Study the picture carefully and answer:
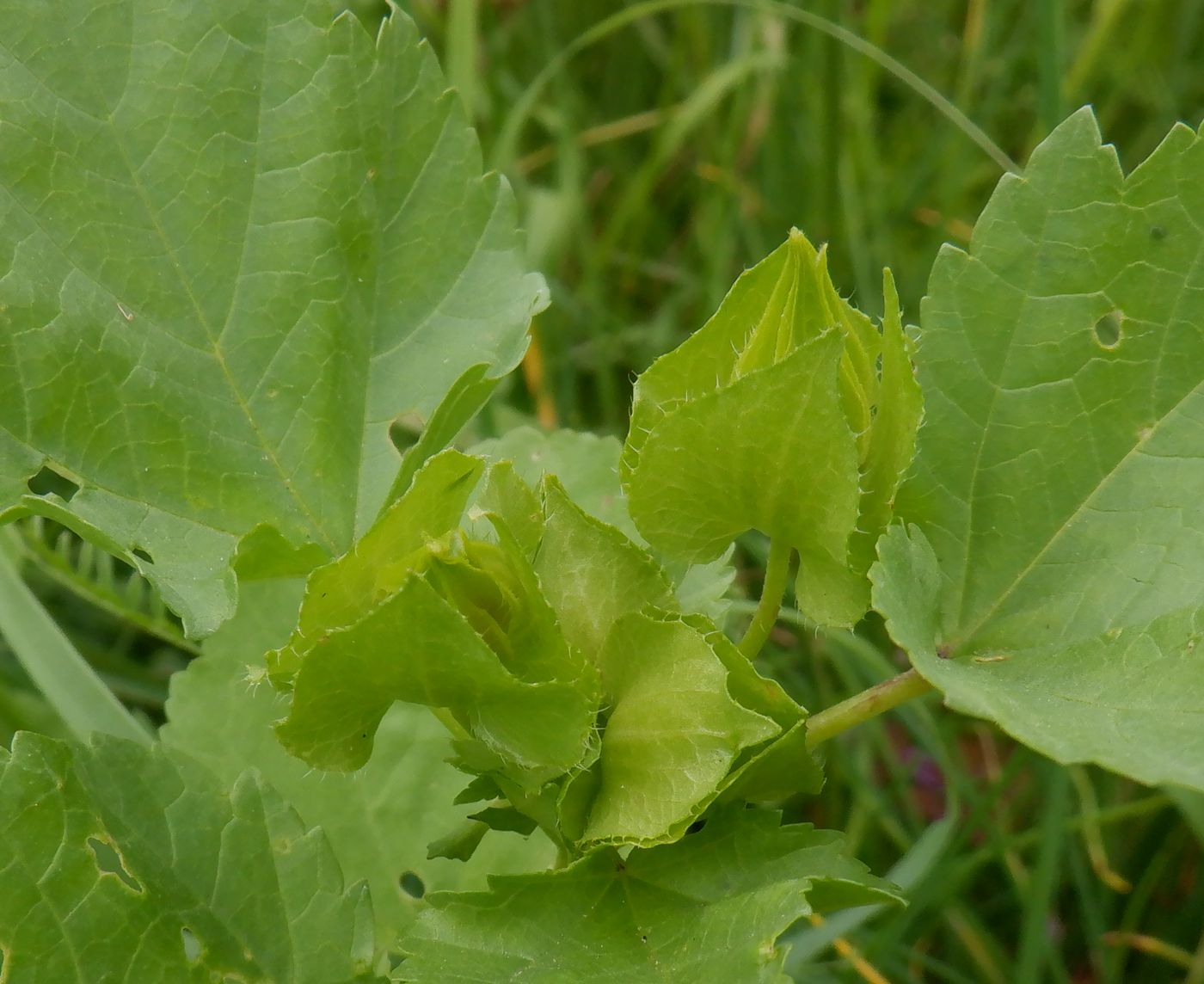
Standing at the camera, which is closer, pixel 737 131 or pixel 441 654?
pixel 441 654

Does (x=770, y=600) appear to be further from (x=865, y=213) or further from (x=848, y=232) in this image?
(x=865, y=213)

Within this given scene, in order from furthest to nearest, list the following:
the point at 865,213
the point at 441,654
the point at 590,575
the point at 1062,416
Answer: the point at 865,213 → the point at 1062,416 → the point at 590,575 → the point at 441,654

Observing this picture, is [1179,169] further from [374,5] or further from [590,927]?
[374,5]

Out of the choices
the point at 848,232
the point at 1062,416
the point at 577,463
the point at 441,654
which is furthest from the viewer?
the point at 848,232

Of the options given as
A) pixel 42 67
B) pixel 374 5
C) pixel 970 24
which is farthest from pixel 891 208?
pixel 42 67

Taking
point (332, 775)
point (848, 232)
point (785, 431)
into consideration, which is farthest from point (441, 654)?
point (848, 232)

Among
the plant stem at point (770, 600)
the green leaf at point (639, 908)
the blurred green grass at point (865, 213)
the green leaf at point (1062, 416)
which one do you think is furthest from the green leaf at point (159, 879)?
the blurred green grass at point (865, 213)

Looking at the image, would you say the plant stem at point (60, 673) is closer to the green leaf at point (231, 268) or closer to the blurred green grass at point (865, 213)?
the green leaf at point (231, 268)

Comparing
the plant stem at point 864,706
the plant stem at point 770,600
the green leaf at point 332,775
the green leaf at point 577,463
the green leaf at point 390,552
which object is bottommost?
the green leaf at point 332,775
